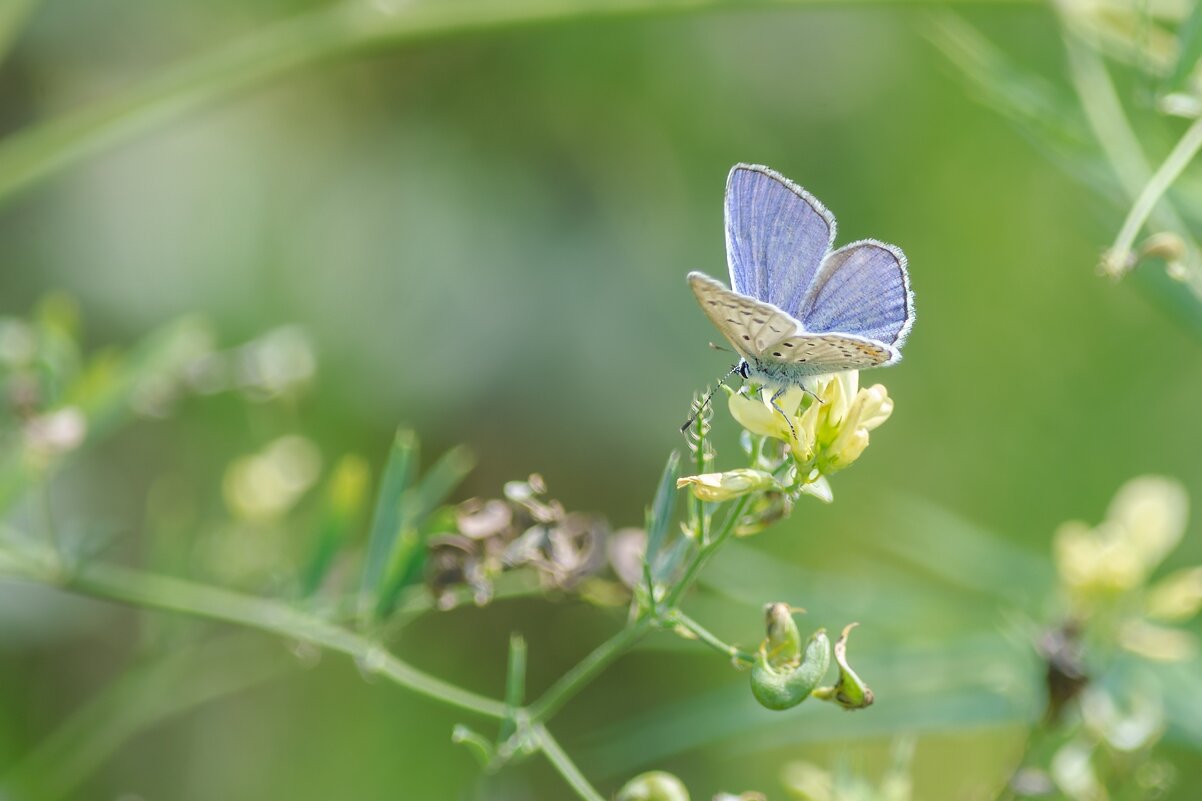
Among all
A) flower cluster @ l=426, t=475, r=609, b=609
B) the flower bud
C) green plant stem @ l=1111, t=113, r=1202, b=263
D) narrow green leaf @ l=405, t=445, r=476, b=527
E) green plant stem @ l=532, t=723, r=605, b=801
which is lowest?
the flower bud

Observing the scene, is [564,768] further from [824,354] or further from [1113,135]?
[1113,135]

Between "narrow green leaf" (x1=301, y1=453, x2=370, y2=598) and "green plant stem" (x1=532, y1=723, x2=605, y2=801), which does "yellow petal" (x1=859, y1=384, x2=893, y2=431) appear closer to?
"green plant stem" (x1=532, y1=723, x2=605, y2=801)

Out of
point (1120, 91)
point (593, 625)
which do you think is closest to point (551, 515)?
point (1120, 91)

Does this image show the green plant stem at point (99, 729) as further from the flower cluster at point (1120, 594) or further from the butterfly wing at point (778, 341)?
the flower cluster at point (1120, 594)

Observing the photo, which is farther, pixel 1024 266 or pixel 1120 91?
pixel 1024 266

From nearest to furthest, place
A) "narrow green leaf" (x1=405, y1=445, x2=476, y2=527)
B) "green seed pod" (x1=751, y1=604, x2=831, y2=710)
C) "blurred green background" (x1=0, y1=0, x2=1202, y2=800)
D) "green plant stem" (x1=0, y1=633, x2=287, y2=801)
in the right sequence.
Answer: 1. "green seed pod" (x1=751, y1=604, x2=831, y2=710)
2. "narrow green leaf" (x1=405, y1=445, x2=476, y2=527)
3. "green plant stem" (x1=0, y1=633, x2=287, y2=801)
4. "blurred green background" (x1=0, y1=0, x2=1202, y2=800)

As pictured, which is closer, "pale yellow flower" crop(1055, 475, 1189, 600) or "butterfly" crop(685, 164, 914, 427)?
"butterfly" crop(685, 164, 914, 427)

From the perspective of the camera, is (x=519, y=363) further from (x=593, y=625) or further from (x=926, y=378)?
(x=926, y=378)

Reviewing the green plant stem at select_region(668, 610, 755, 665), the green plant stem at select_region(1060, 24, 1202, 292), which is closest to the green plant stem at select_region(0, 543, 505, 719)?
the green plant stem at select_region(668, 610, 755, 665)
